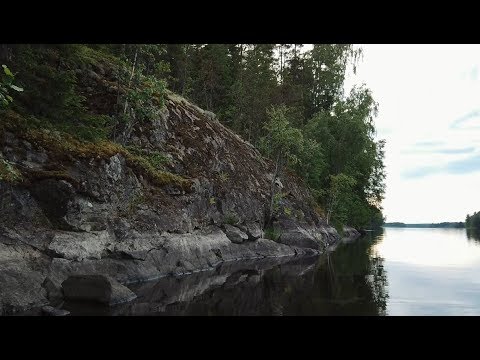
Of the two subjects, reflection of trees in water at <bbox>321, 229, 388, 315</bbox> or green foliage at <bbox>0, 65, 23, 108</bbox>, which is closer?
green foliage at <bbox>0, 65, 23, 108</bbox>

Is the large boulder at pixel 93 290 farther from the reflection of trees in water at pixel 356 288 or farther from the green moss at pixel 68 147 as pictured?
the reflection of trees in water at pixel 356 288

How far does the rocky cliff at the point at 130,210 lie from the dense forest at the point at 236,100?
1.30 m

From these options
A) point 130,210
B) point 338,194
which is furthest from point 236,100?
point 130,210

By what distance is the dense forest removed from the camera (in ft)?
57.8

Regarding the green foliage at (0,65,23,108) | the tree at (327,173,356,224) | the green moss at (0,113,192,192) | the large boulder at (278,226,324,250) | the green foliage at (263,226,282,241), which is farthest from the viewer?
the tree at (327,173,356,224)

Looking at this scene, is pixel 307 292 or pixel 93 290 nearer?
pixel 93 290

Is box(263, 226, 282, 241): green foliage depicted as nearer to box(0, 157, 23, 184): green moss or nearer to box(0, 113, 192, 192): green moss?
box(0, 113, 192, 192): green moss

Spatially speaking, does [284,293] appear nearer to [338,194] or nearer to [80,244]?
[80,244]

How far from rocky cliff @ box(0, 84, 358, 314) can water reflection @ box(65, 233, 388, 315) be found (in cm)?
176

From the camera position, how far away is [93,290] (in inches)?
477

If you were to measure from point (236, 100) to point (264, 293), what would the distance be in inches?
1424

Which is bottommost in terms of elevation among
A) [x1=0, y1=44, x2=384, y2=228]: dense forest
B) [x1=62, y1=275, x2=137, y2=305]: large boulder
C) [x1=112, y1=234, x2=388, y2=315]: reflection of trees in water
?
[x1=112, y1=234, x2=388, y2=315]: reflection of trees in water

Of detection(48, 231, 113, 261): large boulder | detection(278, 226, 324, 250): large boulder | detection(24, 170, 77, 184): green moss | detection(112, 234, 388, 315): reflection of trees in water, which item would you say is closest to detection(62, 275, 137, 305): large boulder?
detection(112, 234, 388, 315): reflection of trees in water
